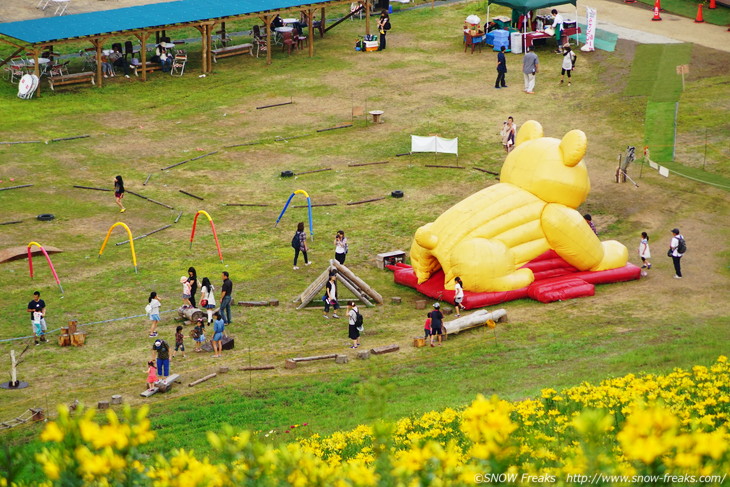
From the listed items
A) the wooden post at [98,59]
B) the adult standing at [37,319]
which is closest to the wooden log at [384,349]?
the adult standing at [37,319]

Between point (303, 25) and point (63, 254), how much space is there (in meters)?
23.4

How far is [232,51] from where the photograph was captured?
46.2m

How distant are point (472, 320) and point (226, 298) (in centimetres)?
554

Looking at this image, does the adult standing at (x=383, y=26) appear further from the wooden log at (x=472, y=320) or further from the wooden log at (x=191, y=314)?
the wooden log at (x=472, y=320)

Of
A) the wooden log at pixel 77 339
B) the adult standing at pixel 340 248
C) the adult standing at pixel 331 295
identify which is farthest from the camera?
the adult standing at pixel 340 248

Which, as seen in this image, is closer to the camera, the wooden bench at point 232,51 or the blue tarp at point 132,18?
the blue tarp at point 132,18

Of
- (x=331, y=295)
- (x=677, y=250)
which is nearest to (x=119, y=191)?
(x=331, y=295)

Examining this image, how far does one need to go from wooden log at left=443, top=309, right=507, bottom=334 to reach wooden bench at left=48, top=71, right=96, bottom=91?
23.6m

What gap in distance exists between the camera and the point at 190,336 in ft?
79.1

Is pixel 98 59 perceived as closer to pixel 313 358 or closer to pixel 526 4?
pixel 526 4

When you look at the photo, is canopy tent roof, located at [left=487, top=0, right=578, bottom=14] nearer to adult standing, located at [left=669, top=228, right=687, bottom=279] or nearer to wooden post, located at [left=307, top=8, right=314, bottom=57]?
wooden post, located at [left=307, top=8, right=314, bottom=57]

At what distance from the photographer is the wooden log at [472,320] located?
23794 mm

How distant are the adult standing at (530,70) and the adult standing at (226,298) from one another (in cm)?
1978

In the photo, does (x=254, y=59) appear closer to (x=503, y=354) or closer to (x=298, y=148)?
(x=298, y=148)
